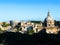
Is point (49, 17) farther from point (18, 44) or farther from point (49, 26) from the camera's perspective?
point (18, 44)

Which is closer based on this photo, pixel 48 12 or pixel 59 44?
pixel 59 44

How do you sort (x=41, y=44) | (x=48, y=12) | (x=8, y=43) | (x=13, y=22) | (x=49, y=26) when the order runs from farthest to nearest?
1. (x=13, y=22)
2. (x=48, y=12)
3. (x=49, y=26)
4. (x=8, y=43)
5. (x=41, y=44)

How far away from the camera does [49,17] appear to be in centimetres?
5234

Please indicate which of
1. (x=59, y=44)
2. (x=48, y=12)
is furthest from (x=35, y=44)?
(x=48, y=12)

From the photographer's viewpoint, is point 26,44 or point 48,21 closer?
point 26,44

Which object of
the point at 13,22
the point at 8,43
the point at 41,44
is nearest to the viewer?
the point at 41,44

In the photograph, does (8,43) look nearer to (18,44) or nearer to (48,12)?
(18,44)

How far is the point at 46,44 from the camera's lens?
1119 cm

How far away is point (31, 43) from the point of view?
38.0 feet

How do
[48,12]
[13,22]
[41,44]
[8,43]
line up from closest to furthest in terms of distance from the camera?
[41,44] < [8,43] < [48,12] < [13,22]

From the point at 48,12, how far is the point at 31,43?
138 feet

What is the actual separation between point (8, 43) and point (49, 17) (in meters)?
40.6

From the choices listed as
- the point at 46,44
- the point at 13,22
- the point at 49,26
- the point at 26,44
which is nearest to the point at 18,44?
the point at 26,44

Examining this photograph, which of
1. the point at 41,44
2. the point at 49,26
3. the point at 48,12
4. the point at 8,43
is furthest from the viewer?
the point at 48,12
